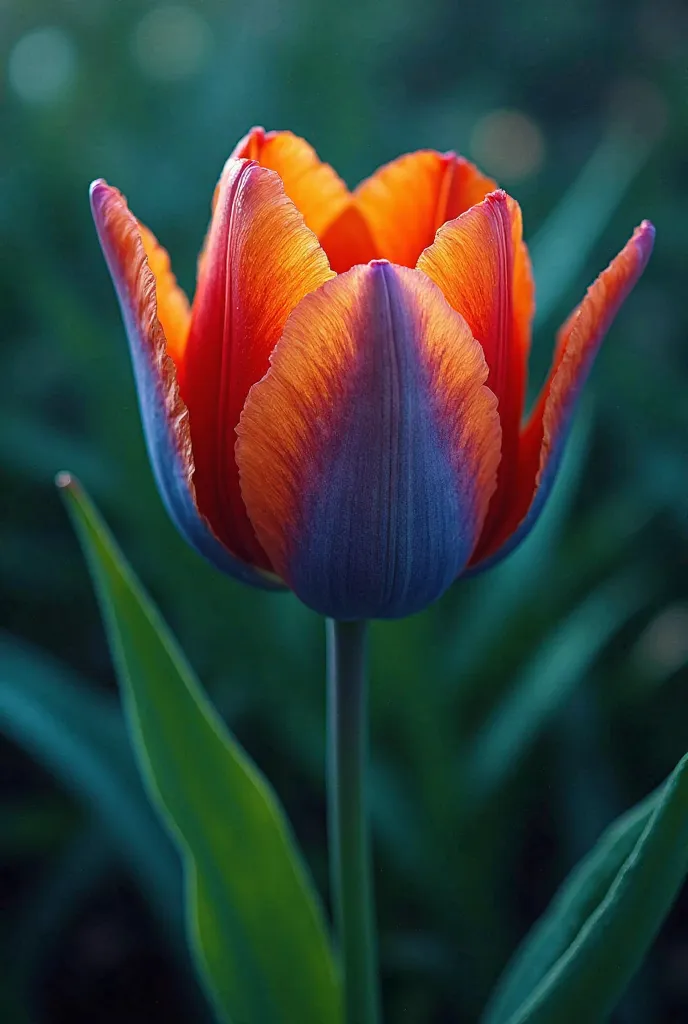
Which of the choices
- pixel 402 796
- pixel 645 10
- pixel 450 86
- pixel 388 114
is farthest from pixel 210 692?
pixel 645 10

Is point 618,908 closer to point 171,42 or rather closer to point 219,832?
point 219,832

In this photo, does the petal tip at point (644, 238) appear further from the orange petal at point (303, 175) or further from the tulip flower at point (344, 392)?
the orange petal at point (303, 175)

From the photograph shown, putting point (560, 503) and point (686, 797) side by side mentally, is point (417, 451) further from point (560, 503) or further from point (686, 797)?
point (560, 503)

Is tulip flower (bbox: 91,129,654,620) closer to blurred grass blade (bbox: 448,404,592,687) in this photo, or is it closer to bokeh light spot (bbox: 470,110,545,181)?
blurred grass blade (bbox: 448,404,592,687)

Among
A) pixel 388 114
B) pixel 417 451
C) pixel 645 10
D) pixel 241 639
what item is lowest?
pixel 241 639

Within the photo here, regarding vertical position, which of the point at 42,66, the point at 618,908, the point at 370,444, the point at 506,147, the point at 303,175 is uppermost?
the point at 42,66

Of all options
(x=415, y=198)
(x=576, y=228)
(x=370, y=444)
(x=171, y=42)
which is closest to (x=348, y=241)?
(x=415, y=198)
